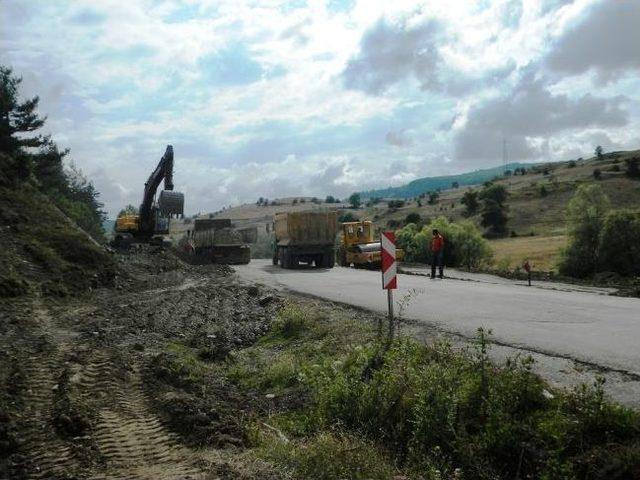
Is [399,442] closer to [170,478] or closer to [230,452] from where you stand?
[230,452]

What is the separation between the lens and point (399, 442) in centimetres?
648

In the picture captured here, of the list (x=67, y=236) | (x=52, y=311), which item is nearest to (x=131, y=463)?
(x=52, y=311)

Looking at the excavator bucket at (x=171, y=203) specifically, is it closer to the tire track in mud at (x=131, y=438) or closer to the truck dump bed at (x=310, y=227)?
the truck dump bed at (x=310, y=227)

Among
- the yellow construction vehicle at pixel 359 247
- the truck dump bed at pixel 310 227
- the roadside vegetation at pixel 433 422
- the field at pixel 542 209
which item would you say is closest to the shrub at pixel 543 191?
the field at pixel 542 209

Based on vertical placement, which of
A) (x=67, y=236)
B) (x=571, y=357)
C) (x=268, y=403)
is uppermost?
(x=67, y=236)

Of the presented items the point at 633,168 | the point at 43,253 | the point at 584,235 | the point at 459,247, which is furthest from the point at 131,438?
the point at 633,168

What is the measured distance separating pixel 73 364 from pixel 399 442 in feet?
17.8

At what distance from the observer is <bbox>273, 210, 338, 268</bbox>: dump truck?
34.4 metres

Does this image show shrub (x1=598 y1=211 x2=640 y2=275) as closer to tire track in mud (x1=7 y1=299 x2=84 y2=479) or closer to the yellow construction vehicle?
the yellow construction vehicle

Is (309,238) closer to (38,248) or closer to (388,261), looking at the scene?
(38,248)

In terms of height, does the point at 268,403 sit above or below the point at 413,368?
below

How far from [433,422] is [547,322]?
19.4 feet

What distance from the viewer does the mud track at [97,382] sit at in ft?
19.0

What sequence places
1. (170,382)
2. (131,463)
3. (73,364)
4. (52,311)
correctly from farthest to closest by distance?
(52,311) → (73,364) → (170,382) → (131,463)
